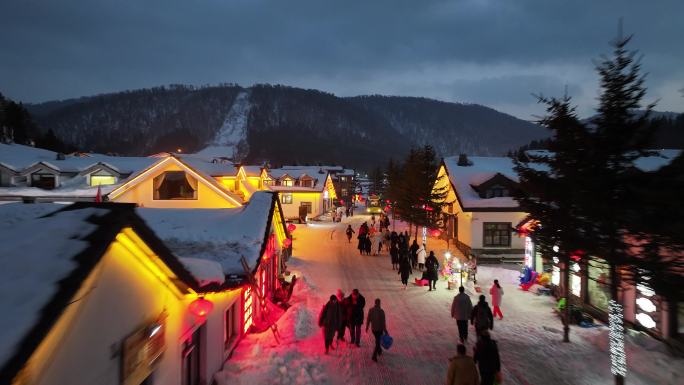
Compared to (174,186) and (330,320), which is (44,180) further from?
(330,320)

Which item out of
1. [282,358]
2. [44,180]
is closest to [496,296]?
[282,358]

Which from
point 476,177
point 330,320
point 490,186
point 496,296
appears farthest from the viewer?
point 476,177

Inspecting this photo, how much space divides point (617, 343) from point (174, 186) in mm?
22437

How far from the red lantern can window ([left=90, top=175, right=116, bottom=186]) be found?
102ft

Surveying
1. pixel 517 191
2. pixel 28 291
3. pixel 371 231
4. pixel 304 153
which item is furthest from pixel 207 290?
pixel 304 153

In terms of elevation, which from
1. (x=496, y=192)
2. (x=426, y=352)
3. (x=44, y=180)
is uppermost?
(x=44, y=180)

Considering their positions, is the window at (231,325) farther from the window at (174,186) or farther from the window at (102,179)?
the window at (102,179)

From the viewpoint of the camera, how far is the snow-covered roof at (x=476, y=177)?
27.4 m

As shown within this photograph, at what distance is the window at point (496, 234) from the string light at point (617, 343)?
18.1m

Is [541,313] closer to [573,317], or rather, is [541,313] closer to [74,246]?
[573,317]

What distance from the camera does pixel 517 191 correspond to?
37.4 feet

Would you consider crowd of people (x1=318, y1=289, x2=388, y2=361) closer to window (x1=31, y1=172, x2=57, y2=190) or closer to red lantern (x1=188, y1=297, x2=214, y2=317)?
red lantern (x1=188, y1=297, x2=214, y2=317)

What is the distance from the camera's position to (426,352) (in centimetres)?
1111

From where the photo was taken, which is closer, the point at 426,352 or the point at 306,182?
the point at 426,352
